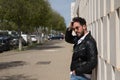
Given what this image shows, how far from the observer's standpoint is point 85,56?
5641 mm

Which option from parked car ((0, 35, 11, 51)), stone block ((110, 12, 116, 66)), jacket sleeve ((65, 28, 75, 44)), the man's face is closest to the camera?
stone block ((110, 12, 116, 66))

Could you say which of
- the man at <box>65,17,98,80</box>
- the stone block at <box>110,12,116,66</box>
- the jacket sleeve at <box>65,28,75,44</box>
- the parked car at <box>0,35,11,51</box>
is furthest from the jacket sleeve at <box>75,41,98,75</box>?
the parked car at <box>0,35,11,51</box>

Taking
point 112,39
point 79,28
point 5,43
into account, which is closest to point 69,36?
point 79,28

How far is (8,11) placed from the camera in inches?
1347

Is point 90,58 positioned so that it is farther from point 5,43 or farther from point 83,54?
point 5,43

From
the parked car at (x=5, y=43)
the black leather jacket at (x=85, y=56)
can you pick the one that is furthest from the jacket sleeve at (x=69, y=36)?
the parked car at (x=5, y=43)

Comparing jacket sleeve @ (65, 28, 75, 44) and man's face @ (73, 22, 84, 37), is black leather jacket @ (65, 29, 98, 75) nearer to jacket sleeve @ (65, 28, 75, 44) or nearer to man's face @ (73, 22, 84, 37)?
man's face @ (73, 22, 84, 37)

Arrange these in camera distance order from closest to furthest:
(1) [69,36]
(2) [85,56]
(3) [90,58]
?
(3) [90,58], (2) [85,56], (1) [69,36]

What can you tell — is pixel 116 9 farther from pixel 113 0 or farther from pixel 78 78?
pixel 78 78

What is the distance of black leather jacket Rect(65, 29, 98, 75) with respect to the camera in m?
5.52

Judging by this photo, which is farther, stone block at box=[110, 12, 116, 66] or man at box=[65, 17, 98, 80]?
man at box=[65, 17, 98, 80]

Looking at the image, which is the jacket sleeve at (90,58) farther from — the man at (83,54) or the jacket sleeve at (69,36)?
the jacket sleeve at (69,36)

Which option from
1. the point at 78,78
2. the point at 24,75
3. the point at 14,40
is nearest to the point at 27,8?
the point at 14,40

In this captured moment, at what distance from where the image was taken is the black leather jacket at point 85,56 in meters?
5.52
